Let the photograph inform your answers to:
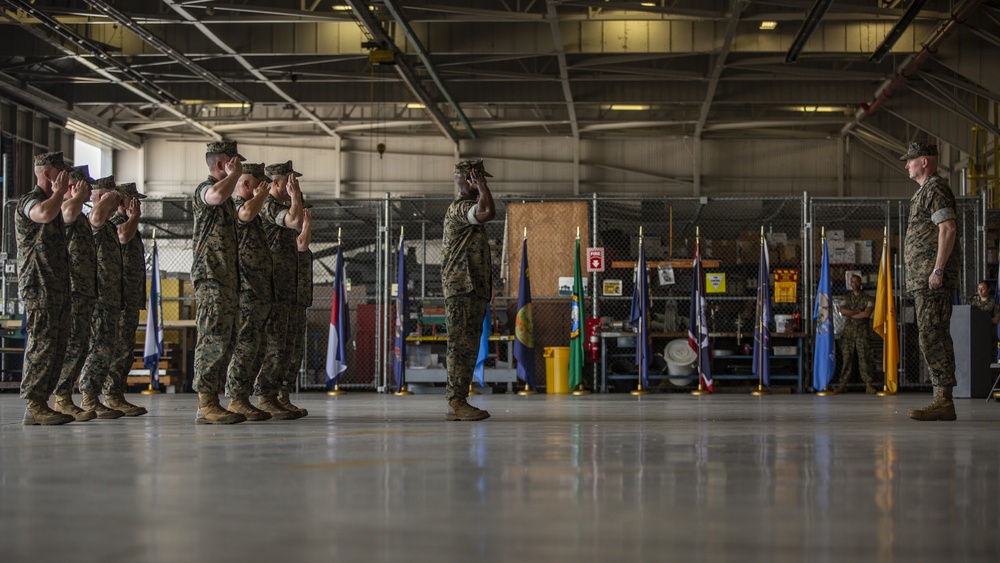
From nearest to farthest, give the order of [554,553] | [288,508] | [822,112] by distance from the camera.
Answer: [554,553] → [288,508] → [822,112]

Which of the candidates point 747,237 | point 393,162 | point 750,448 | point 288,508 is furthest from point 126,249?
point 393,162

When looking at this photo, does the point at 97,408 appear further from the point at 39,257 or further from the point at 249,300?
the point at 249,300

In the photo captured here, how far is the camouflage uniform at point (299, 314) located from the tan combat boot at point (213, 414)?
1.51 meters

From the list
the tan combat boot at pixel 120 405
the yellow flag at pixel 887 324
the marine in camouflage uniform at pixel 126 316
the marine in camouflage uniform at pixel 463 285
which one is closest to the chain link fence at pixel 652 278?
the yellow flag at pixel 887 324

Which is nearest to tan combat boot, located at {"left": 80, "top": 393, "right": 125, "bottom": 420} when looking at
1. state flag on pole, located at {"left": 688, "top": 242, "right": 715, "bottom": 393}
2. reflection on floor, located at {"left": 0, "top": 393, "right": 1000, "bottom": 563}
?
reflection on floor, located at {"left": 0, "top": 393, "right": 1000, "bottom": 563}

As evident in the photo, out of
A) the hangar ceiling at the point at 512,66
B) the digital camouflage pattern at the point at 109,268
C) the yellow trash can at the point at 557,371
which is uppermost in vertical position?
the hangar ceiling at the point at 512,66

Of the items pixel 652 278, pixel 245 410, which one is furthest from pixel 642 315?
pixel 245 410

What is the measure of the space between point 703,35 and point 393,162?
40.2ft

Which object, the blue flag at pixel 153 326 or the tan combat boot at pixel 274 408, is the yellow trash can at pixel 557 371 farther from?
the tan combat boot at pixel 274 408

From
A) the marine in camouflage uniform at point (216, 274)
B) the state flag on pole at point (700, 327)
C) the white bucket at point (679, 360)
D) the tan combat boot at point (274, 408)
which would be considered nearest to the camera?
the marine in camouflage uniform at point (216, 274)

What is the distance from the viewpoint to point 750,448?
5199 millimetres

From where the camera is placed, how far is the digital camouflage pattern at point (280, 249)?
8547 millimetres

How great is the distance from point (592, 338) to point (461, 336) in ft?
27.5

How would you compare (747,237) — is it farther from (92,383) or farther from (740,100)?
(92,383)
